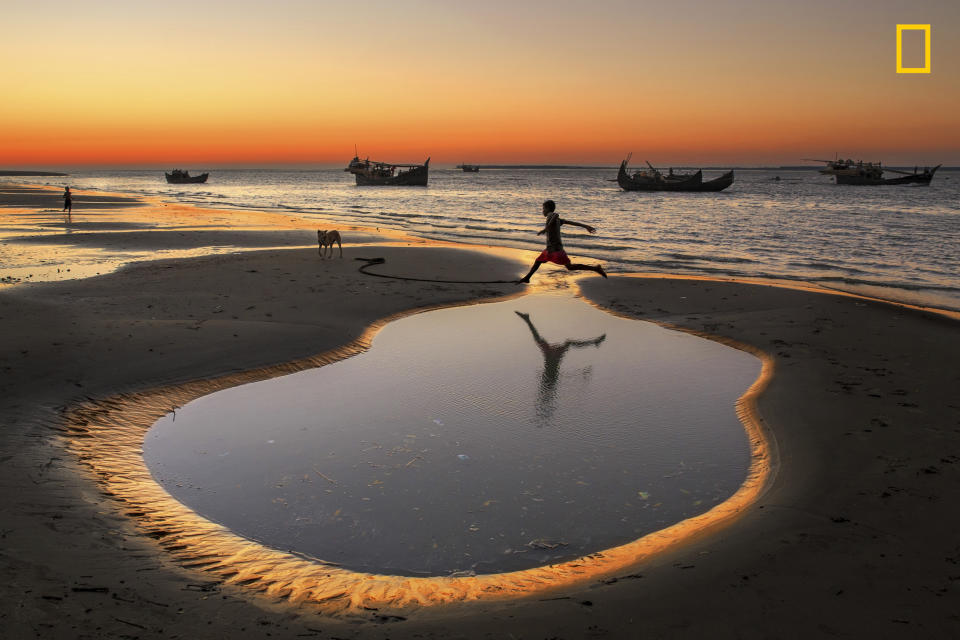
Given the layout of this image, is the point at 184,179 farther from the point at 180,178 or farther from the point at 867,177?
the point at 867,177

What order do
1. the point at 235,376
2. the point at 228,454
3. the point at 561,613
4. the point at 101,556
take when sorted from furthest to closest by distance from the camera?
the point at 235,376
the point at 228,454
the point at 101,556
the point at 561,613

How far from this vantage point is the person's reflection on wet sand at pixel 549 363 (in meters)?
6.54

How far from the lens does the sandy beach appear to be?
3.09 meters

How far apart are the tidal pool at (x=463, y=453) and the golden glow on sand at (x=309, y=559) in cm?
10

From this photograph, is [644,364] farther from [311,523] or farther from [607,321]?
[311,523]

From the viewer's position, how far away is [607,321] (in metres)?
10.7

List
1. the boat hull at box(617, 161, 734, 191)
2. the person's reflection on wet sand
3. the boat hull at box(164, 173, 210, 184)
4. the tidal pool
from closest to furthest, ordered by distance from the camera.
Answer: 1. the tidal pool
2. the person's reflection on wet sand
3. the boat hull at box(617, 161, 734, 191)
4. the boat hull at box(164, 173, 210, 184)

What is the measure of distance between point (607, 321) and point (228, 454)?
7.11 meters

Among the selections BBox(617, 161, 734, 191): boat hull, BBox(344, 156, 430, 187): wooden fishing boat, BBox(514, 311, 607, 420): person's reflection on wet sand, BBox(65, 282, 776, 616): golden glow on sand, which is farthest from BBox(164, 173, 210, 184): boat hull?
BBox(65, 282, 776, 616): golden glow on sand

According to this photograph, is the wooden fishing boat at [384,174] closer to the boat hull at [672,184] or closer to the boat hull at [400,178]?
the boat hull at [400,178]

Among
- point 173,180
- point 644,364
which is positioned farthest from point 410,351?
point 173,180

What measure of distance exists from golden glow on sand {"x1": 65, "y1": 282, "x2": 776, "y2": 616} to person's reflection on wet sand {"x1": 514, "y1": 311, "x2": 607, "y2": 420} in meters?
2.04

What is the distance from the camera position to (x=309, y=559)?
3715 mm

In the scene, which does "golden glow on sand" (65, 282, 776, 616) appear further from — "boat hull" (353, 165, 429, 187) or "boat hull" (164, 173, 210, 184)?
"boat hull" (164, 173, 210, 184)
